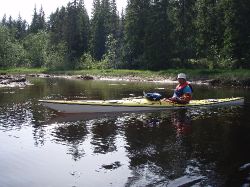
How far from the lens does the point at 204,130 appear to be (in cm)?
1842

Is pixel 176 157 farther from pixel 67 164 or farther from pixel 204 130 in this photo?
pixel 204 130

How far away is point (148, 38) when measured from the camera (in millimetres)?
65438

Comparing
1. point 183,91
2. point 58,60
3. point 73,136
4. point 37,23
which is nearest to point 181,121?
point 183,91

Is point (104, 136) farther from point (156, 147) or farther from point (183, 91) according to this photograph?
point (183, 91)

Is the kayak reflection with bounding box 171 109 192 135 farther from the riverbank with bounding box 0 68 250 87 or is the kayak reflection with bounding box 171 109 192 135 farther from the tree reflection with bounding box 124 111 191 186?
the riverbank with bounding box 0 68 250 87

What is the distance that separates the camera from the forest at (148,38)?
167ft

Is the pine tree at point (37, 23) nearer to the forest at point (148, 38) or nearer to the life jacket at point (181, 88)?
the forest at point (148, 38)

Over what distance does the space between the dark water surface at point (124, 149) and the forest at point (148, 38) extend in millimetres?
30440

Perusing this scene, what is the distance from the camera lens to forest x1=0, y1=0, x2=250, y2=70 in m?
51.0

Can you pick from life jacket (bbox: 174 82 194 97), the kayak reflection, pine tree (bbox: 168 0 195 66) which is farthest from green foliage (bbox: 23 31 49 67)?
the kayak reflection

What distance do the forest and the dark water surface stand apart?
3044 centimetres

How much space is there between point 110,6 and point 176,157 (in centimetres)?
8722

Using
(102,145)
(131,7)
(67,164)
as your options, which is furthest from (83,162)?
(131,7)

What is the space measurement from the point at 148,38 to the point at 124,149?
5233 centimetres
